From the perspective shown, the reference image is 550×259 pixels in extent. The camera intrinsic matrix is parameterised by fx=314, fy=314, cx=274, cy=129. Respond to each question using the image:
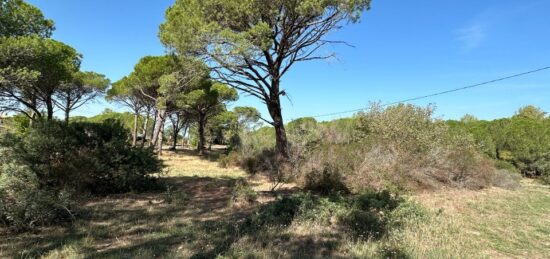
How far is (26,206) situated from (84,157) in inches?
101

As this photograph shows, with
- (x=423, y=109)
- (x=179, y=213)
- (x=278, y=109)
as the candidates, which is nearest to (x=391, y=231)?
(x=179, y=213)

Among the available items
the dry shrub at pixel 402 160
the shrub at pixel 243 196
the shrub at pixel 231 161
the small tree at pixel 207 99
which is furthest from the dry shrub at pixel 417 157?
the small tree at pixel 207 99

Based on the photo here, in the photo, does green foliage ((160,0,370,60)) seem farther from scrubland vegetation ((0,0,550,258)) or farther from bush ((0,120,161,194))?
bush ((0,120,161,194))

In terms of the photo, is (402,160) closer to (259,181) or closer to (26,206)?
(259,181)

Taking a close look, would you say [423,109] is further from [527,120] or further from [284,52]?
[527,120]

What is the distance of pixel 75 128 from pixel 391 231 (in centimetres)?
661

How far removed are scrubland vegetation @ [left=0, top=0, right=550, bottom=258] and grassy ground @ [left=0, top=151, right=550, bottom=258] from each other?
0.09ft

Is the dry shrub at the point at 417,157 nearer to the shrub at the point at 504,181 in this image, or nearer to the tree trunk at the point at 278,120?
the shrub at the point at 504,181

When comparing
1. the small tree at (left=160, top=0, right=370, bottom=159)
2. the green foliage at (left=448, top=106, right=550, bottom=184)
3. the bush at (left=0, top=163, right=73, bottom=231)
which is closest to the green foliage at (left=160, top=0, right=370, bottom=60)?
the small tree at (left=160, top=0, right=370, bottom=159)

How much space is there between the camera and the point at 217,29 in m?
8.47

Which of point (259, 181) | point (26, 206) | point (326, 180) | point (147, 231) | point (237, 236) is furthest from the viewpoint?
point (259, 181)

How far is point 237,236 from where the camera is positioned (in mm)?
4004

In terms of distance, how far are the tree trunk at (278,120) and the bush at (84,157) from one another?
4.02 metres

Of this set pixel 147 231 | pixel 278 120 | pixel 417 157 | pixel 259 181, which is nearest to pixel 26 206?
pixel 147 231
